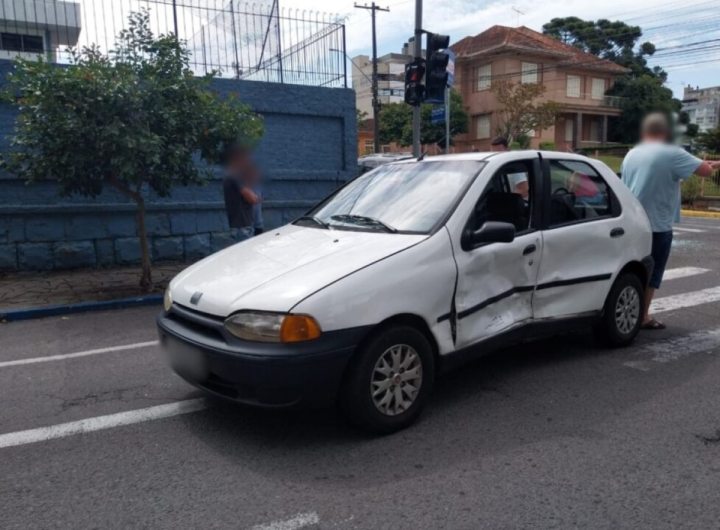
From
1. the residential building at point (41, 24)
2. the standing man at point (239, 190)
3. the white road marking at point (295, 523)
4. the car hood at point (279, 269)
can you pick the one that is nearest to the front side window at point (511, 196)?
the car hood at point (279, 269)

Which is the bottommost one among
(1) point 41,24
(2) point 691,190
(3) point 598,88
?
(2) point 691,190

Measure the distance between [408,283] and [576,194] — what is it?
222 cm

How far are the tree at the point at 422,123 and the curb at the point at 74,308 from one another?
36848 millimetres

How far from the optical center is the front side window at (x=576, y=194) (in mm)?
4880

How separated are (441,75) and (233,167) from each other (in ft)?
16.0

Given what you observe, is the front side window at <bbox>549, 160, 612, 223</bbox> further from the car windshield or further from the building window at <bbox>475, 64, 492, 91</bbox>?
the building window at <bbox>475, 64, 492, 91</bbox>

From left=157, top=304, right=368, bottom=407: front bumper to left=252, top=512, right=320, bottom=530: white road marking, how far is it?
25.0 inches

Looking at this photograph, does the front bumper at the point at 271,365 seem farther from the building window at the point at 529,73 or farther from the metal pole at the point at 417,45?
the building window at the point at 529,73

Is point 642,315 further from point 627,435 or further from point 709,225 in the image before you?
point 709,225

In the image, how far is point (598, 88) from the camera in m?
48.6

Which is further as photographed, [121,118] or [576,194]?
[121,118]

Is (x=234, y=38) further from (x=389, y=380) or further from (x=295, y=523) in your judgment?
(x=295, y=523)

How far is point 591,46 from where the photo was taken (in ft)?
189

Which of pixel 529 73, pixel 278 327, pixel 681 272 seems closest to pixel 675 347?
pixel 278 327
